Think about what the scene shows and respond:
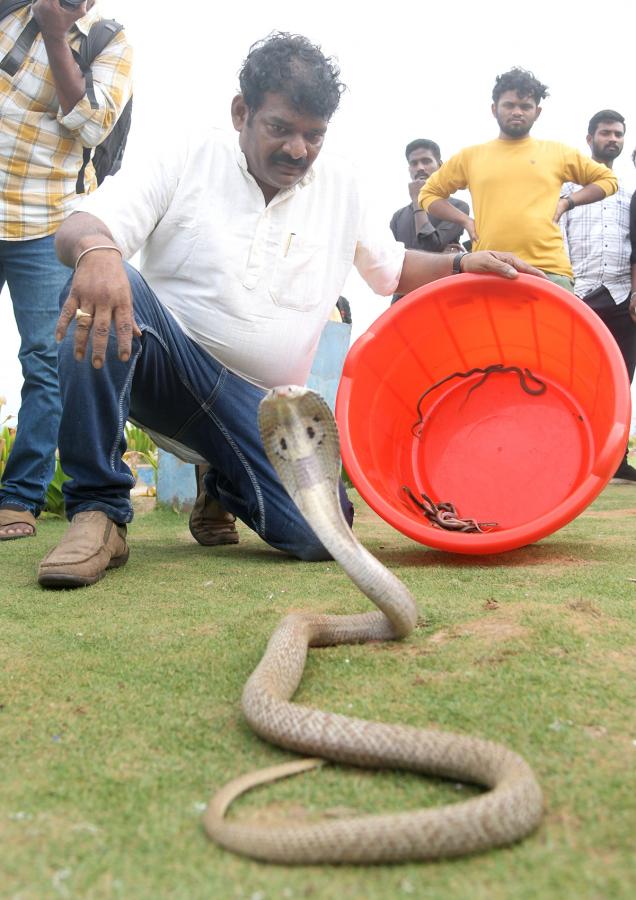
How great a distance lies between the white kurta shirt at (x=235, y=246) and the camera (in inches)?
109

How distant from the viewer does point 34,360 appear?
3541 mm

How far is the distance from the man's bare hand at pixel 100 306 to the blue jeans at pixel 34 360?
54.3 inches

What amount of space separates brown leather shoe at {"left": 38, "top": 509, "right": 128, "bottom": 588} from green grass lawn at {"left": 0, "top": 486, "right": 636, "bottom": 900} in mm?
48

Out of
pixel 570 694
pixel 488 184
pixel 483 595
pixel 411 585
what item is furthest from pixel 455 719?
pixel 488 184

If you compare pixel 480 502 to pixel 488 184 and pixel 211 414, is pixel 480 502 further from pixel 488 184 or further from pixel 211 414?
pixel 488 184

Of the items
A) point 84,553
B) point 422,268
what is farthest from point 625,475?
point 84,553

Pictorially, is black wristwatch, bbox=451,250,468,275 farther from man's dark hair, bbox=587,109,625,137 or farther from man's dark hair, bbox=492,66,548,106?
man's dark hair, bbox=587,109,625,137

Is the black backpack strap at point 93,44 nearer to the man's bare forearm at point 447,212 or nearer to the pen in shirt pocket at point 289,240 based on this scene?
the pen in shirt pocket at point 289,240

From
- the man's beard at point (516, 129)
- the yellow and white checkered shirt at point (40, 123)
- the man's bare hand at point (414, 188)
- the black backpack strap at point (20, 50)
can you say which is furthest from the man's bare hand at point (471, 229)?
the black backpack strap at point (20, 50)

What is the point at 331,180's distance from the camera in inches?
117

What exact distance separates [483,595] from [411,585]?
236 mm

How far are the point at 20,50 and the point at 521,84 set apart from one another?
95.2 inches

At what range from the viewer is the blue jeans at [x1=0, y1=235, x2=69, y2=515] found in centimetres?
348

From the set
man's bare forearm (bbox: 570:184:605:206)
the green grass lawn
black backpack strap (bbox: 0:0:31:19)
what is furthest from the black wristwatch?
black backpack strap (bbox: 0:0:31:19)
